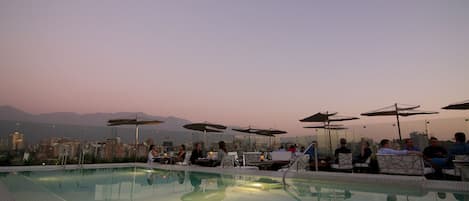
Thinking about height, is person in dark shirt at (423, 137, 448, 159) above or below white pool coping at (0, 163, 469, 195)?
above

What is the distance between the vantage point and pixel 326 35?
33.5ft

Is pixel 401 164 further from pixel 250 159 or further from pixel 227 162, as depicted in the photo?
pixel 227 162

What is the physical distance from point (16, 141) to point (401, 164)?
46.9 feet

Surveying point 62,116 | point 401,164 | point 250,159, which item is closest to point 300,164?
point 401,164

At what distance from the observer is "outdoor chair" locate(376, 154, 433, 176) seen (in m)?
5.43

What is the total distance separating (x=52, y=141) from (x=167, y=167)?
627 centimetres

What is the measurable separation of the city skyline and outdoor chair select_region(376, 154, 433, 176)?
17.7ft

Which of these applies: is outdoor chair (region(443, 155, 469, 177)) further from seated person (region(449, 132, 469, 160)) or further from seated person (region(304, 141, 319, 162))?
seated person (region(304, 141, 319, 162))

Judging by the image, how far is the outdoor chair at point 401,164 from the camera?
543 cm

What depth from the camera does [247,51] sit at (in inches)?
449

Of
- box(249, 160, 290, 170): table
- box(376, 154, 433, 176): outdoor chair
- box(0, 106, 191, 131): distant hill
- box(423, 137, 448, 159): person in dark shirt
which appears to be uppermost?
box(0, 106, 191, 131): distant hill

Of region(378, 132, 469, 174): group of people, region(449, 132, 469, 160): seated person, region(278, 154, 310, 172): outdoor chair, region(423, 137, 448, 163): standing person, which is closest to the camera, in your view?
Answer: region(378, 132, 469, 174): group of people

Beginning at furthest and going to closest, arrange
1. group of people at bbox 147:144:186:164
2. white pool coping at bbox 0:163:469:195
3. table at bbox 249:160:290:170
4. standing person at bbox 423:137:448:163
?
1. group of people at bbox 147:144:186:164
2. table at bbox 249:160:290:170
3. standing person at bbox 423:137:448:163
4. white pool coping at bbox 0:163:469:195

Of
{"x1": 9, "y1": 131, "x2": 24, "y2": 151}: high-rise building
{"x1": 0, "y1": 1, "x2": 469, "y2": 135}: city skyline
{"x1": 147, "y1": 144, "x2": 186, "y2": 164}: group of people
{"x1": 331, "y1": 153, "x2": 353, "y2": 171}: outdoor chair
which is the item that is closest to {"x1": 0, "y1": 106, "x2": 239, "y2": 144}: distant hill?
{"x1": 9, "y1": 131, "x2": 24, "y2": 151}: high-rise building
